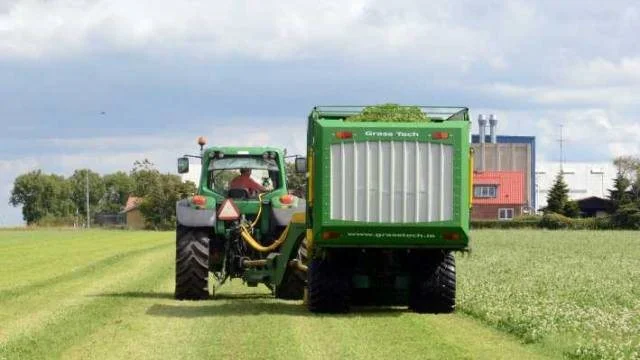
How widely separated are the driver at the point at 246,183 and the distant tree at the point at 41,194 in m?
173

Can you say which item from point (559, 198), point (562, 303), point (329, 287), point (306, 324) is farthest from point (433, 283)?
point (559, 198)

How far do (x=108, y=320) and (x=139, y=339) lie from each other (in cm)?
255


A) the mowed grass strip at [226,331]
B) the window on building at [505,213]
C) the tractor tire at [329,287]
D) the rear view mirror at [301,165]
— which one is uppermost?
the rear view mirror at [301,165]

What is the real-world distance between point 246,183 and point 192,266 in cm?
232

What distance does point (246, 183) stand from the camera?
22344 millimetres

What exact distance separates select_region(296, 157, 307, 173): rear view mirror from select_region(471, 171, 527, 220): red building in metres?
109

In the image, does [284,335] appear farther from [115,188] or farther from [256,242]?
[115,188]

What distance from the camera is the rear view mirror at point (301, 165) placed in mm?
19386

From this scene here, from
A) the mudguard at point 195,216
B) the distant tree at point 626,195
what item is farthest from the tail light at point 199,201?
the distant tree at point 626,195

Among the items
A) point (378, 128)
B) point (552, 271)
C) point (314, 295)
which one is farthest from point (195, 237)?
point (552, 271)

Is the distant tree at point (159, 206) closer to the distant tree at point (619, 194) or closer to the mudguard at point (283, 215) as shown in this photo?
the distant tree at point (619, 194)

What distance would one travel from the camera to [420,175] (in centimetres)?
1734

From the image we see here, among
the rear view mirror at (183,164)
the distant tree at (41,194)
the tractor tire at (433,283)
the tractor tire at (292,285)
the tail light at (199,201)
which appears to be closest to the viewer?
the tractor tire at (433,283)

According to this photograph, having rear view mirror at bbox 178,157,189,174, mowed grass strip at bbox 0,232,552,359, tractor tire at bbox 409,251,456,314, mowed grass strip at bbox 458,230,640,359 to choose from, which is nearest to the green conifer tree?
mowed grass strip at bbox 458,230,640,359
